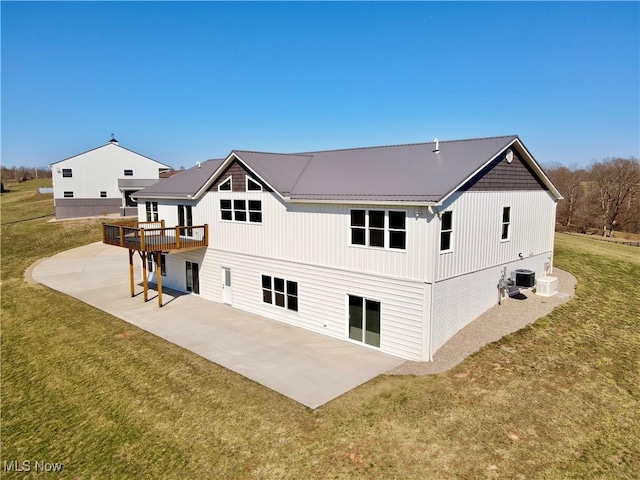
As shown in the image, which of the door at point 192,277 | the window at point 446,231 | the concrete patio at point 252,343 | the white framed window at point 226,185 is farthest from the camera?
the door at point 192,277

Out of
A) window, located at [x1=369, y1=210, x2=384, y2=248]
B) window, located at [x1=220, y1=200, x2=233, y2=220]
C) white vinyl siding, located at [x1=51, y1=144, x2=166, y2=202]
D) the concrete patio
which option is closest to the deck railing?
window, located at [x1=220, y1=200, x2=233, y2=220]

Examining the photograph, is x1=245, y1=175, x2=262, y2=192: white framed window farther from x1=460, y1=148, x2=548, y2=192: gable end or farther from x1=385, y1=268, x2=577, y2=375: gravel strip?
x1=385, y1=268, x2=577, y2=375: gravel strip

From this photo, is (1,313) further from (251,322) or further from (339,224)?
(339,224)

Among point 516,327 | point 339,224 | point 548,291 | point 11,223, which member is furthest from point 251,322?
point 11,223

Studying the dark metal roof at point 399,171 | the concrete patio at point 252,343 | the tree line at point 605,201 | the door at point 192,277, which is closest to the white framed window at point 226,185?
the dark metal roof at point 399,171

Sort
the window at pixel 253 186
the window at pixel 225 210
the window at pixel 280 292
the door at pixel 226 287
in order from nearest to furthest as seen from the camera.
Answer: the window at pixel 280 292
the window at pixel 253 186
the window at pixel 225 210
the door at pixel 226 287

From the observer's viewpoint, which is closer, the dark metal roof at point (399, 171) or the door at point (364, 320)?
the dark metal roof at point (399, 171)

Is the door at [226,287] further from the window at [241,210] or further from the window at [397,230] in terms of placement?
the window at [397,230]

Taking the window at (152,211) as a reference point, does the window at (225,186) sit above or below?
above
